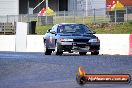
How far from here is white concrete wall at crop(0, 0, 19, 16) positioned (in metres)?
58.5

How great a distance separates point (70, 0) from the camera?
192 feet

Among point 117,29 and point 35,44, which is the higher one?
point 117,29

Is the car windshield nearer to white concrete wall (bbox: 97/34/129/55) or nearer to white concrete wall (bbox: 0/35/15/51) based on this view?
white concrete wall (bbox: 97/34/129/55)

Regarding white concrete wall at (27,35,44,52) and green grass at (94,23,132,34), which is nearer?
white concrete wall at (27,35,44,52)

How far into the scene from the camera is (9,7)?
59.1 metres

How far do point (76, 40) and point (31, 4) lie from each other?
121 feet

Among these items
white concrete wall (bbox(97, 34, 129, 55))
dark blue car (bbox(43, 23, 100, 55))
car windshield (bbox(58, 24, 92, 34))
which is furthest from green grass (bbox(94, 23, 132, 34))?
dark blue car (bbox(43, 23, 100, 55))

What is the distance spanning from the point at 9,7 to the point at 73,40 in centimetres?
3604

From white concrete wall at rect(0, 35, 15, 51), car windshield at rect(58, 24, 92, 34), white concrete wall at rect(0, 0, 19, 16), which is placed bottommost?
white concrete wall at rect(0, 35, 15, 51)

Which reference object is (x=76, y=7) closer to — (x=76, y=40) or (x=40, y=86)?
(x=76, y=40)

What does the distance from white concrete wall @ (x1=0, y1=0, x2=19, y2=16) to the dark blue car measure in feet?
110

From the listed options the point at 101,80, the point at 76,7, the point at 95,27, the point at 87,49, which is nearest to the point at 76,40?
the point at 87,49

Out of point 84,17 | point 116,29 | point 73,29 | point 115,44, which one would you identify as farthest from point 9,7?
point 73,29

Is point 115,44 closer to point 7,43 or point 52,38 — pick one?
point 52,38
